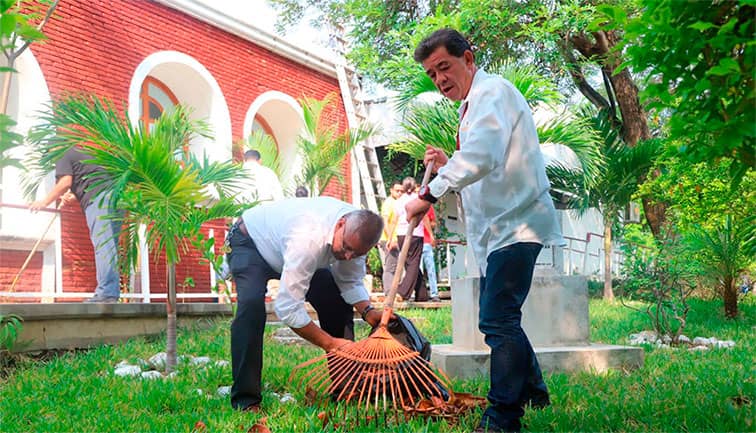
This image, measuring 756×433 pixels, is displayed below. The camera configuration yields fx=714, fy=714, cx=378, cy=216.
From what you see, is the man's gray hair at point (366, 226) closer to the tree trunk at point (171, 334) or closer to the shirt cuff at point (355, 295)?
the shirt cuff at point (355, 295)

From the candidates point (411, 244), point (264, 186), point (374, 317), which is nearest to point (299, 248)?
point (374, 317)

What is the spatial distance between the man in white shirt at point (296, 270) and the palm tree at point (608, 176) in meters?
7.84

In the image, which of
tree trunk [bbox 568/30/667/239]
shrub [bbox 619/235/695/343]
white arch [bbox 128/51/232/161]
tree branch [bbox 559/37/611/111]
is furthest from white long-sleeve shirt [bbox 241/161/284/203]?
tree trunk [bbox 568/30/667/239]

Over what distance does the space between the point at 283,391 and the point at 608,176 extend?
27.7 ft

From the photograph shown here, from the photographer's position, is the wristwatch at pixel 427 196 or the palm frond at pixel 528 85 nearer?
the wristwatch at pixel 427 196

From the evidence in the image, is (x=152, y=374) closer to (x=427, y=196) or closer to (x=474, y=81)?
(x=427, y=196)

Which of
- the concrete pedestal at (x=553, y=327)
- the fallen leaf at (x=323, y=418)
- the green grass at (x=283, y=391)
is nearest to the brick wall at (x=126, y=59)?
the green grass at (x=283, y=391)

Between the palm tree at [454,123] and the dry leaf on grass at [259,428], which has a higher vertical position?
the palm tree at [454,123]

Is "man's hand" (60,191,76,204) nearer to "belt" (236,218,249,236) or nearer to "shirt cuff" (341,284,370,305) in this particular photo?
"belt" (236,218,249,236)

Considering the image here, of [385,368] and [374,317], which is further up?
[374,317]

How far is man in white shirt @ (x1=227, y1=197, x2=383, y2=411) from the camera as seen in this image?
11.4ft

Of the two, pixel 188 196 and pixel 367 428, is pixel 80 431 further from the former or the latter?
pixel 188 196

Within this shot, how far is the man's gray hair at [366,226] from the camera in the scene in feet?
11.3

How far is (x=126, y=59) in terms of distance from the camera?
31.2 ft
